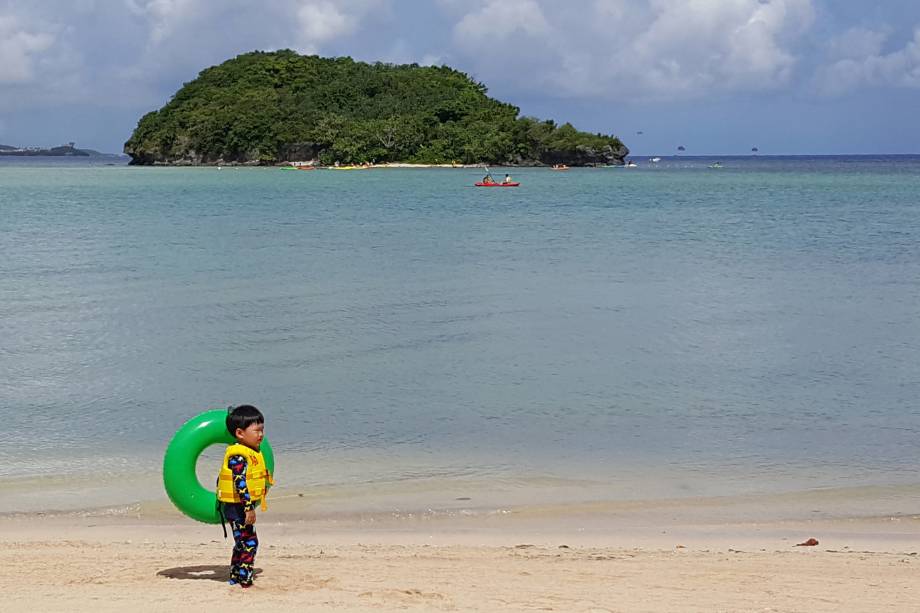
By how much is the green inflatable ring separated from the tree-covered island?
118399mm

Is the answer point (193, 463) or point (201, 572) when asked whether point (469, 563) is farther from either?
point (193, 463)

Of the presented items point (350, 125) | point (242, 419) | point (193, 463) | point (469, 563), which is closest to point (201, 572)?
Answer: point (193, 463)

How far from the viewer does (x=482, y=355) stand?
564 inches

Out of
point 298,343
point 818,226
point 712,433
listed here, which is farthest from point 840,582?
point 818,226

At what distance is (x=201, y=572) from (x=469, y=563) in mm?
1532

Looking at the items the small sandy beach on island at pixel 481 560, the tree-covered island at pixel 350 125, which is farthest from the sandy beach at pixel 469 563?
the tree-covered island at pixel 350 125

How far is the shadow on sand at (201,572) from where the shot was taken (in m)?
6.38

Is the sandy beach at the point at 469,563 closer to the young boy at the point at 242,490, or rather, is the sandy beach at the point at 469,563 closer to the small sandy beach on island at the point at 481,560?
the small sandy beach on island at the point at 481,560

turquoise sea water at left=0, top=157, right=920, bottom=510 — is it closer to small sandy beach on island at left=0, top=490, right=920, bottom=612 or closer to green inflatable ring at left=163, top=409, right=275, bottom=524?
small sandy beach on island at left=0, top=490, right=920, bottom=612

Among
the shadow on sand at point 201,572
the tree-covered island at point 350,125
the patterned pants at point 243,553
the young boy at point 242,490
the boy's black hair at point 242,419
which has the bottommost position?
the shadow on sand at point 201,572

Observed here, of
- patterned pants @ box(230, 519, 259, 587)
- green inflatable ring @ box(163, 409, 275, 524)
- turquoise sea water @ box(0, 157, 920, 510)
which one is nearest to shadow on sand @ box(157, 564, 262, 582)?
patterned pants @ box(230, 519, 259, 587)

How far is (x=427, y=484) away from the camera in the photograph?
9305 millimetres

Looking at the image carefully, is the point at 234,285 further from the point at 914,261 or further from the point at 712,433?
the point at 914,261

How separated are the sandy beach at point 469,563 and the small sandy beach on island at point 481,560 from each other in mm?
14
